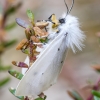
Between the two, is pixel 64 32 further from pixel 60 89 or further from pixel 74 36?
pixel 60 89

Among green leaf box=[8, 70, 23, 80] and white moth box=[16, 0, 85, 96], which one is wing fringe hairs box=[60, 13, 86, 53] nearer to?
white moth box=[16, 0, 85, 96]

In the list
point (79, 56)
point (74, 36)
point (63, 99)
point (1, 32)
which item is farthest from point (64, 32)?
point (79, 56)

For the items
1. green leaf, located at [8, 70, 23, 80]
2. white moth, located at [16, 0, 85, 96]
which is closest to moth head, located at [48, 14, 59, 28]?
white moth, located at [16, 0, 85, 96]

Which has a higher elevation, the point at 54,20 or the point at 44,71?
the point at 54,20

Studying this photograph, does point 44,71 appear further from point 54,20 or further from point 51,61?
point 54,20

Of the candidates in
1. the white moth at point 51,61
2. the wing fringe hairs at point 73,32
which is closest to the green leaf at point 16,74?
the white moth at point 51,61

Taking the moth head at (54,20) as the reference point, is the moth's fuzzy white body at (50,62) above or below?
below

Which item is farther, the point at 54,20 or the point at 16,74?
the point at 54,20

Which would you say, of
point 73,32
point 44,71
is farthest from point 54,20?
point 44,71

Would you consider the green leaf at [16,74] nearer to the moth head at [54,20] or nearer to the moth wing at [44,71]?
the moth wing at [44,71]
